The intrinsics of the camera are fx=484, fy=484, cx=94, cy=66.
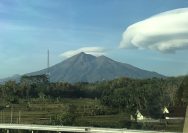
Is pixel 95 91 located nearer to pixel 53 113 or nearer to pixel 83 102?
pixel 83 102

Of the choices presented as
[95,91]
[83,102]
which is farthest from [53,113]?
[95,91]

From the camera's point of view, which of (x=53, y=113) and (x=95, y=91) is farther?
(x=95, y=91)

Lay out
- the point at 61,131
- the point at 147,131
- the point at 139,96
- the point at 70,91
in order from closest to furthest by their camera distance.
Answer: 1. the point at 147,131
2. the point at 61,131
3. the point at 139,96
4. the point at 70,91

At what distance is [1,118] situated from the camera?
267 feet

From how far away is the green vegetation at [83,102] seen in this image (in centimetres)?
6394

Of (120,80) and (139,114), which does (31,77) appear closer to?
(120,80)

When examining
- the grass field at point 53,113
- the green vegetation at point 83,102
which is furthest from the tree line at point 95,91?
the grass field at point 53,113

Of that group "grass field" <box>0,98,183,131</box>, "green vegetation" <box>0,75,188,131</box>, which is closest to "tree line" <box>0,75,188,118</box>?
"green vegetation" <box>0,75,188,131</box>

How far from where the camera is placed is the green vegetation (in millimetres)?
63938

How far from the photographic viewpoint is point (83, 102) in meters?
104

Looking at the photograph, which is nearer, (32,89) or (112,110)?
(112,110)

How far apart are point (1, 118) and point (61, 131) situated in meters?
29.0

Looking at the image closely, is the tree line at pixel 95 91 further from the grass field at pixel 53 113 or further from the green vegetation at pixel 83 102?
the grass field at pixel 53 113

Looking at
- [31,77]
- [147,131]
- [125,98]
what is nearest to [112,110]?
[125,98]
